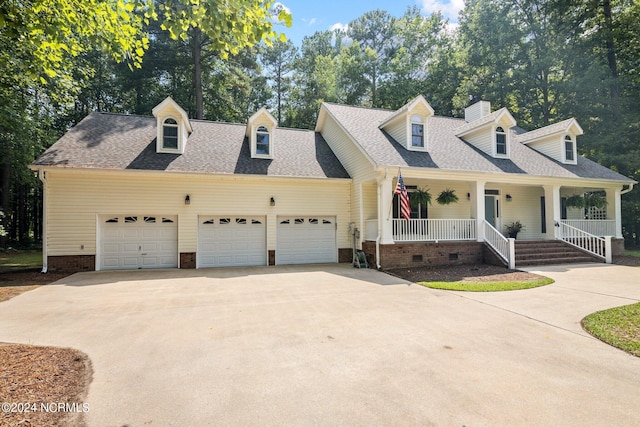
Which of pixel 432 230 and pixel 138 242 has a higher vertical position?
pixel 432 230

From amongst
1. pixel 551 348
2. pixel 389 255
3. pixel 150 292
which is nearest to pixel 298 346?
pixel 551 348

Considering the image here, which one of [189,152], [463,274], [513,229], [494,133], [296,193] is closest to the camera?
[463,274]

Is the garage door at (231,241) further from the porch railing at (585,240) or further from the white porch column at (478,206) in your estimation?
the porch railing at (585,240)

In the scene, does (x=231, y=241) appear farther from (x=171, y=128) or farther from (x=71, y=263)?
(x=71, y=263)

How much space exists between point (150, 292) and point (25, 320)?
259 cm

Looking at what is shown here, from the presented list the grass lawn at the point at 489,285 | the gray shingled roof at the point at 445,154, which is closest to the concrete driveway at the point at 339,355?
the grass lawn at the point at 489,285

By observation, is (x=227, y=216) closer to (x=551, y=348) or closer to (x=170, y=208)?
(x=170, y=208)

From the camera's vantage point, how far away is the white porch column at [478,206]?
12.9 metres

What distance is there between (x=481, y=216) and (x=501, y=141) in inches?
194

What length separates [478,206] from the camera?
13.1 m

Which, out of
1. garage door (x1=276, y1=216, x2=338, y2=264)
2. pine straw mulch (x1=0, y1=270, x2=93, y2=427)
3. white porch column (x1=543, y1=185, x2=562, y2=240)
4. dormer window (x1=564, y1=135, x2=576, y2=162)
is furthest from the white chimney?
pine straw mulch (x1=0, y1=270, x2=93, y2=427)

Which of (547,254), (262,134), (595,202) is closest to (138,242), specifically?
(262,134)

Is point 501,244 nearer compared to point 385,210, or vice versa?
point 385,210

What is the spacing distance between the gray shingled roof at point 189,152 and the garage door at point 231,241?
6.76 feet
